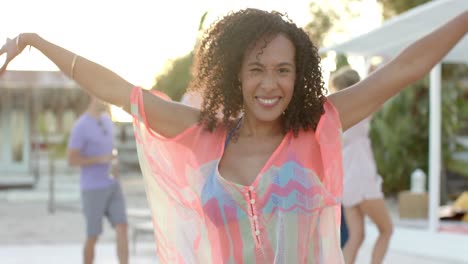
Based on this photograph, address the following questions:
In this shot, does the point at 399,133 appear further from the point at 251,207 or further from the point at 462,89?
the point at 251,207

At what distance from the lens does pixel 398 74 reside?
116 inches

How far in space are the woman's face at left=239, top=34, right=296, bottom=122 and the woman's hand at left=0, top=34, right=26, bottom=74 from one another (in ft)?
2.82

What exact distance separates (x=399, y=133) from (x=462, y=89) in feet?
5.76

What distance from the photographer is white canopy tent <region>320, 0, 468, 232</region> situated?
9398 millimetres

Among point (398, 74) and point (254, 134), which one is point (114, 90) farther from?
point (398, 74)

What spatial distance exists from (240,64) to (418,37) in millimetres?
8247

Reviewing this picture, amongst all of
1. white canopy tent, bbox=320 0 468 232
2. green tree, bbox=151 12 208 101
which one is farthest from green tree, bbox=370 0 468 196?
green tree, bbox=151 12 208 101

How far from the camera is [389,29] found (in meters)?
10.2

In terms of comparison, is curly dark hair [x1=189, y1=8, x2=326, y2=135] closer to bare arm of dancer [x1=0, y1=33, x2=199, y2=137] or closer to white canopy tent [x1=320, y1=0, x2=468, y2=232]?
bare arm of dancer [x1=0, y1=33, x2=199, y2=137]

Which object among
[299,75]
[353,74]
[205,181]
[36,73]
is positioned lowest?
[205,181]

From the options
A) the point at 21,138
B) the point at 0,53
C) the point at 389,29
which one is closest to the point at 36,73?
the point at 21,138

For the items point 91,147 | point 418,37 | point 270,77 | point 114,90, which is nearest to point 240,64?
point 270,77

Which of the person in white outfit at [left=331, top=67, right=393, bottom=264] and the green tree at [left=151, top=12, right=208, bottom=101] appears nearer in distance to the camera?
the person in white outfit at [left=331, top=67, right=393, bottom=264]

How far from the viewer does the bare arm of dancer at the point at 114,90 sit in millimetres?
3045
